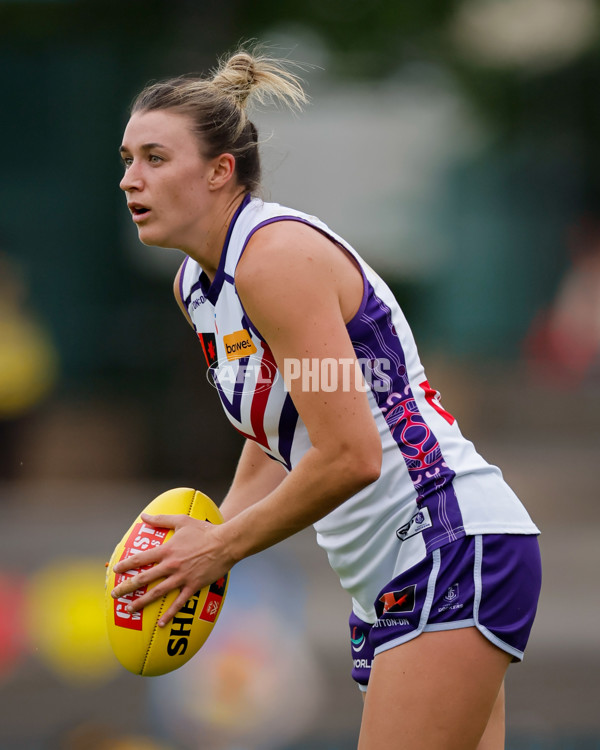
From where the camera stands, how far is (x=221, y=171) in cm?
301

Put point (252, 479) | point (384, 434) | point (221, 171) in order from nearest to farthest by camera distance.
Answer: point (384, 434) → point (221, 171) → point (252, 479)

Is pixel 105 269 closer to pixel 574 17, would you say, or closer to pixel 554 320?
pixel 554 320

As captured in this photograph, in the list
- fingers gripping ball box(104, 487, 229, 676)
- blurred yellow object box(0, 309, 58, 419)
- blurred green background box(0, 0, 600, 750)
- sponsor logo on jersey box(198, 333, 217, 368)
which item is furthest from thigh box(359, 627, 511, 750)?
blurred yellow object box(0, 309, 58, 419)

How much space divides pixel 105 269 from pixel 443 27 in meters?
4.15

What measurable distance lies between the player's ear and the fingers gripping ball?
3.10ft

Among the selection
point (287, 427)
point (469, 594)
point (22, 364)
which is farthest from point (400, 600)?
point (22, 364)

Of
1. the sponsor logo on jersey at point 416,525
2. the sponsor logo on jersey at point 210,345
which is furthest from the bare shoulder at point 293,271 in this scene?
the sponsor logo on jersey at point 416,525

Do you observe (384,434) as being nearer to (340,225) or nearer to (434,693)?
(434,693)

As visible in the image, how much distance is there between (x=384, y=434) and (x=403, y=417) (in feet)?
0.22

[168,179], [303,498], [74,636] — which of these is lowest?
[74,636]

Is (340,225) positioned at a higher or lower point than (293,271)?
higher

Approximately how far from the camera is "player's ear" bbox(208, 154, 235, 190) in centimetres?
299

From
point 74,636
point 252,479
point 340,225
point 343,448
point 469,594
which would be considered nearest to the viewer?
→ point 343,448

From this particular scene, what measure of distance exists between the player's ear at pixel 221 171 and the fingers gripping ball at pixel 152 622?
0.94 meters
